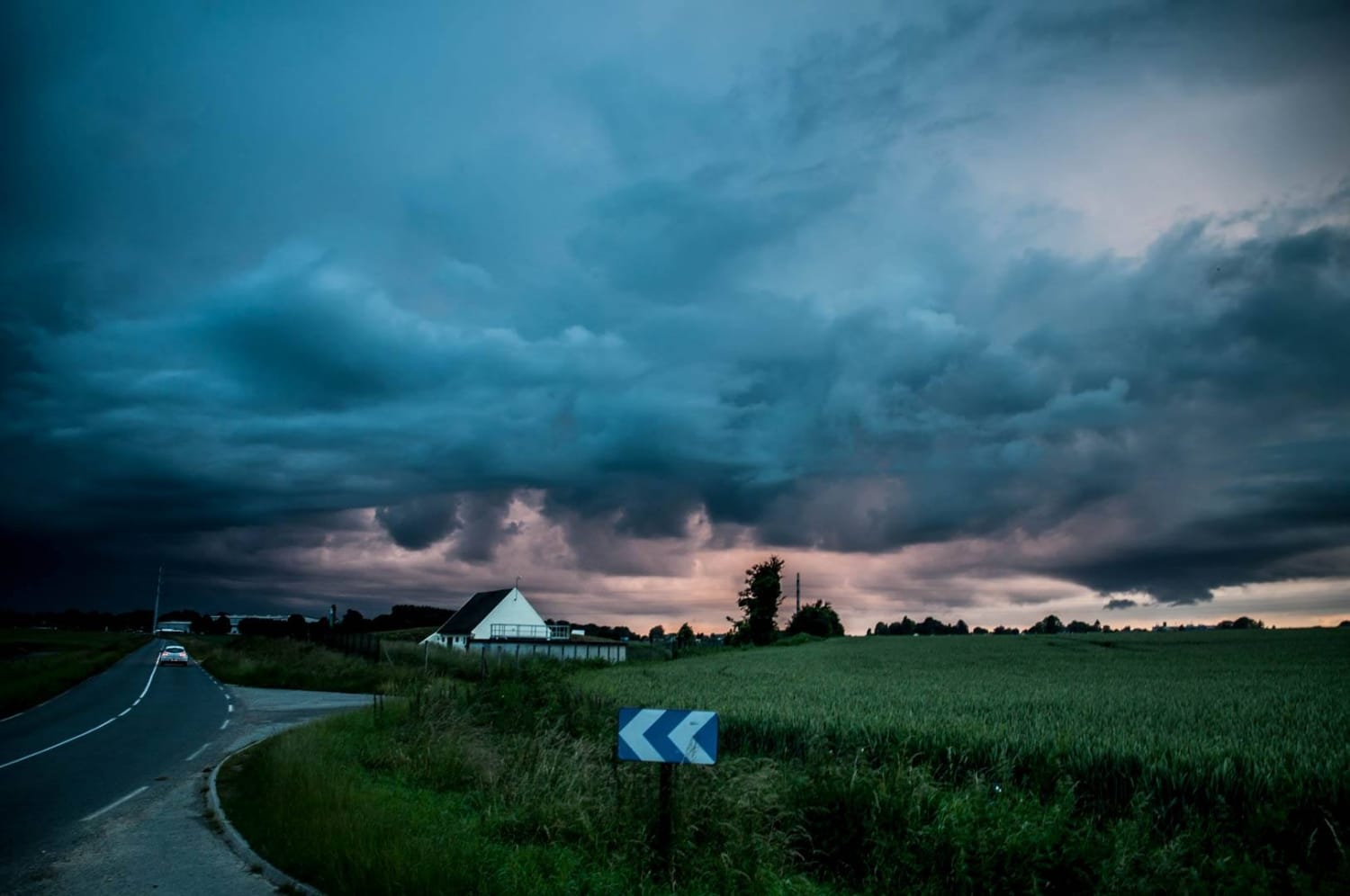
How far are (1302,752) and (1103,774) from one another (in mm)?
2843

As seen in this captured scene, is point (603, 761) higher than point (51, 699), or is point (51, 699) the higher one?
point (603, 761)

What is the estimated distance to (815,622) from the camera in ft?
352

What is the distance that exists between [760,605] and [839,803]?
286ft

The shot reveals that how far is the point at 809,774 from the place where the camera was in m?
11.2

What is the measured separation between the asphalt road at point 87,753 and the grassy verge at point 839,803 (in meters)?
1.96

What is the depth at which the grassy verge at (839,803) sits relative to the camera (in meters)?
8.32

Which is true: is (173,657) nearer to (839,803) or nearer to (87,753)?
(87,753)

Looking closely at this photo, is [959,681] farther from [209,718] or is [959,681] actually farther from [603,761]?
[209,718]

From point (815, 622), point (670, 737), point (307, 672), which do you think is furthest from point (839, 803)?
point (815, 622)

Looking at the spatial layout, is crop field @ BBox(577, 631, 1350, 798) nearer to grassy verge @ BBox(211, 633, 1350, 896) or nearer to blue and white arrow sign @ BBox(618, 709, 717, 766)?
grassy verge @ BBox(211, 633, 1350, 896)

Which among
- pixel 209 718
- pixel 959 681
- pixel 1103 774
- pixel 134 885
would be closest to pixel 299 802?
pixel 134 885

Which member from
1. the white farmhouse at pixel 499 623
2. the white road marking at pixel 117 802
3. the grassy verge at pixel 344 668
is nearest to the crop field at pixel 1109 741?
the white road marking at pixel 117 802

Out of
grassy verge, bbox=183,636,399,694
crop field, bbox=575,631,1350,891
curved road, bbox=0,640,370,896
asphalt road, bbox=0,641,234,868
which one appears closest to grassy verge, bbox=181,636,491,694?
grassy verge, bbox=183,636,399,694

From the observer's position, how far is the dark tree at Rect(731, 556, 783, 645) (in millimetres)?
94875
